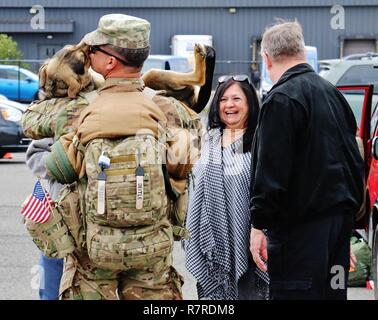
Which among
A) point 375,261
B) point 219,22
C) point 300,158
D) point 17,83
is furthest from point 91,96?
point 219,22

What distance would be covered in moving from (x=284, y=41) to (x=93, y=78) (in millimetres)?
928

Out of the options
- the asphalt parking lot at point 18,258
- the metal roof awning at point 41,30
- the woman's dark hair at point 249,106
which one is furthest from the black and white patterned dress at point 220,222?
the metal roof awning at point 41,30

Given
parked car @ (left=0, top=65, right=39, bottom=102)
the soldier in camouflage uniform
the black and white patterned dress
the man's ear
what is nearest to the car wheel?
the black and white patterned dress

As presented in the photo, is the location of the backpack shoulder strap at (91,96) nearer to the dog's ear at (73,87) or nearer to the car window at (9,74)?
the dog's ear at (73,87)

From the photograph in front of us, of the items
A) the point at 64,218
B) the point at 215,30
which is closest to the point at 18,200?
the point at 64,218

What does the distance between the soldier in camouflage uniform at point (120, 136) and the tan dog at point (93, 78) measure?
16cm

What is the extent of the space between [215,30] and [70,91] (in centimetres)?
4348

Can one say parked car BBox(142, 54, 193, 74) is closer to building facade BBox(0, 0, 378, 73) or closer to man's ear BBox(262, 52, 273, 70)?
building facade BBox(0, 0, 378, 73)

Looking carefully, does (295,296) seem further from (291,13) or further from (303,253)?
(291,13)

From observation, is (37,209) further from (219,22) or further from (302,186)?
(219,22)

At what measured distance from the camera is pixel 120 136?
444 cm

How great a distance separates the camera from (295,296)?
4.76 m

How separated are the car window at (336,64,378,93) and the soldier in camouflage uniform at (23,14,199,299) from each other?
10.3 m

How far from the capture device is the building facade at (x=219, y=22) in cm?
4741
